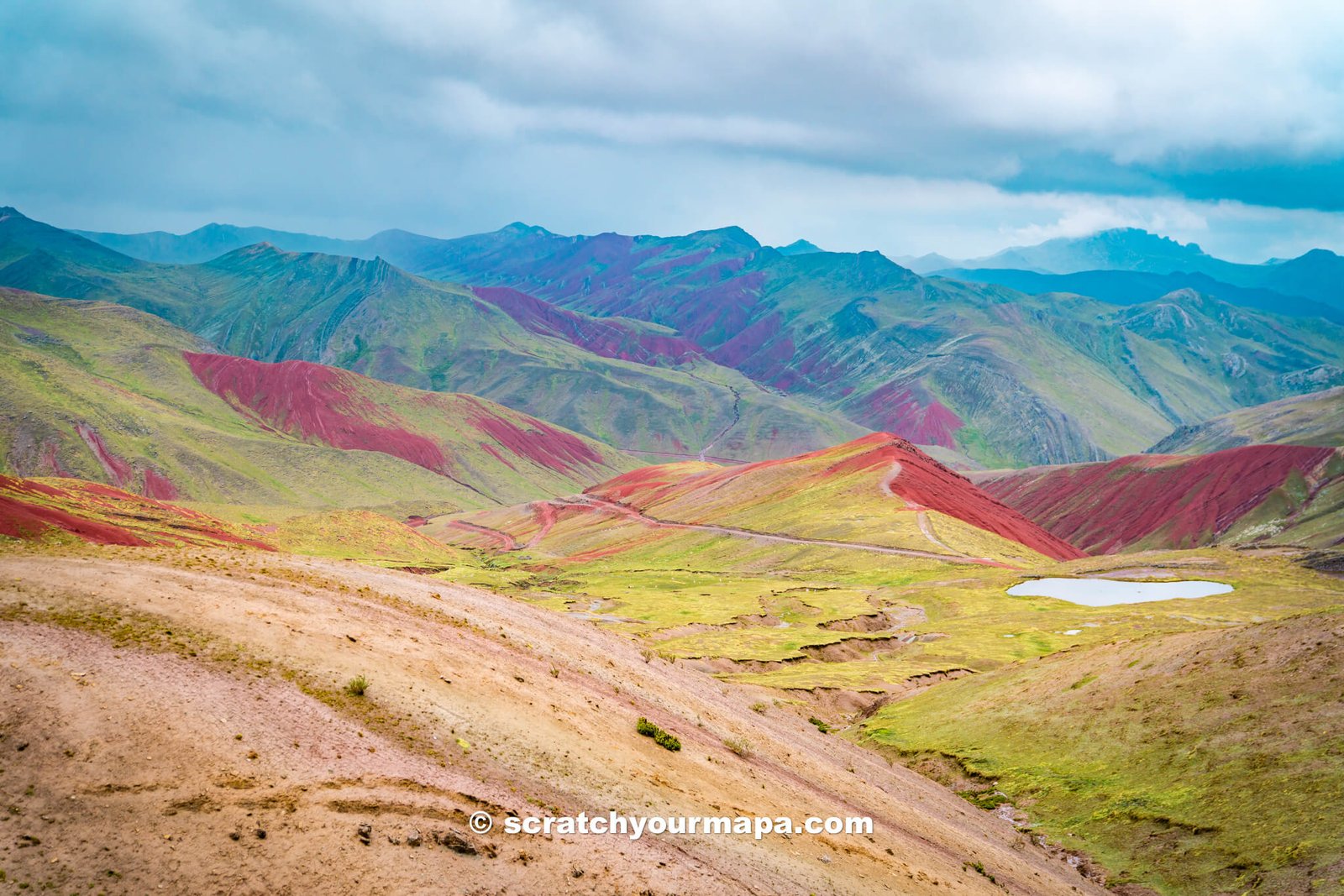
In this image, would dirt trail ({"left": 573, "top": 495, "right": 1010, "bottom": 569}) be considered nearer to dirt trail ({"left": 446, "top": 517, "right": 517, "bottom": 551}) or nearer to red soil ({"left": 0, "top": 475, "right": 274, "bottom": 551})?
dirt trail ({"left": 446, "top": 517, "right": 517, "bottom": 551})

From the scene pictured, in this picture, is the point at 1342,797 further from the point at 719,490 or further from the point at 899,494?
the point at 719,490

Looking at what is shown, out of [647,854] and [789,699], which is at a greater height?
[647,854]

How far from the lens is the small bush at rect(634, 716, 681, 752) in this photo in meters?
27.6

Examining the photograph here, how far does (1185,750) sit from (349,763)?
32529 mm

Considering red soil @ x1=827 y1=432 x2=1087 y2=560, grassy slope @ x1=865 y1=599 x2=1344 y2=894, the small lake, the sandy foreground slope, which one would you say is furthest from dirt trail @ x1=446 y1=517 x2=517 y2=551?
the sandy foreground slope

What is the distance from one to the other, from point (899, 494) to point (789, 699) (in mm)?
99632

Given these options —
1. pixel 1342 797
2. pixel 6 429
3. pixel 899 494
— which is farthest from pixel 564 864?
pixel 6 429

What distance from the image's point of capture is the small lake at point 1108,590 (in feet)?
260

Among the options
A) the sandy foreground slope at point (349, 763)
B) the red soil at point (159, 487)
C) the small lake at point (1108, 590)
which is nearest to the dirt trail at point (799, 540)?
the small lake at point (1108, 590)

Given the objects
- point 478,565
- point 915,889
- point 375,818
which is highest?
point 375,818

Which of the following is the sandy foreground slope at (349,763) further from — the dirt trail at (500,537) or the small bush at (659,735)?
the dirt trail at (500,537)

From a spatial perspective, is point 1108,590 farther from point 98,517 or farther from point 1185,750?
point 98,517

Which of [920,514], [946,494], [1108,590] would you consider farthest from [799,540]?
[1108,590]

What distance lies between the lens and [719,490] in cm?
17738
